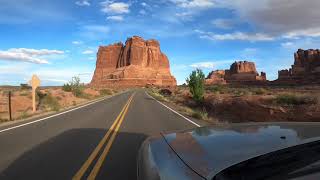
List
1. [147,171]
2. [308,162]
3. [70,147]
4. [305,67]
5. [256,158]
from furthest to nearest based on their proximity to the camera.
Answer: [305,67] → [70,147] → [147,171] → [256,158] → [308,162]

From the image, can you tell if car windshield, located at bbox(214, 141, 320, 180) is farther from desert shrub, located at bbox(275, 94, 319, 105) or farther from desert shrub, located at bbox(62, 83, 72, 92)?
desert shrub, located at bbox(62, 83, 72, 92)

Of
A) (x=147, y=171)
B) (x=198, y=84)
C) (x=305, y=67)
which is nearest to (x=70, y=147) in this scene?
(x=147, y=171)

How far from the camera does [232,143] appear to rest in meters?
3.41

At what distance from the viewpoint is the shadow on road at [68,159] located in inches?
300

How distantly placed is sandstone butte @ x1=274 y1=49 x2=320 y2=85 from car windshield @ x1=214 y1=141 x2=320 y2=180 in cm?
12908

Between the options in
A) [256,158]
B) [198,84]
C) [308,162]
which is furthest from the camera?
[198,84]

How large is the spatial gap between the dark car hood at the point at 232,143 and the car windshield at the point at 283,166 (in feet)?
0.14

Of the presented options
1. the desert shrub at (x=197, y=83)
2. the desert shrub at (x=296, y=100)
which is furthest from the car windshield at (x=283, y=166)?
the desert shrub at (x=197, y=83)

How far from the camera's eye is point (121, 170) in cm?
784

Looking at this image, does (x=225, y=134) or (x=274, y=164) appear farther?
(x=225, y=134)

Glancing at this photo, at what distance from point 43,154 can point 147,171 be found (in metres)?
6.82

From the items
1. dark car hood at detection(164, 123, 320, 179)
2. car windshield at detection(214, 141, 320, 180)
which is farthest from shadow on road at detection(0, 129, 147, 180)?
car windshield at detection(214, 141, 320, 180)

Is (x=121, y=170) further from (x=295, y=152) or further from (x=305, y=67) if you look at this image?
(x=305, y=67)

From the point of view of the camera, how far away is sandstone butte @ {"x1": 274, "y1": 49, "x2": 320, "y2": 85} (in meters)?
132
